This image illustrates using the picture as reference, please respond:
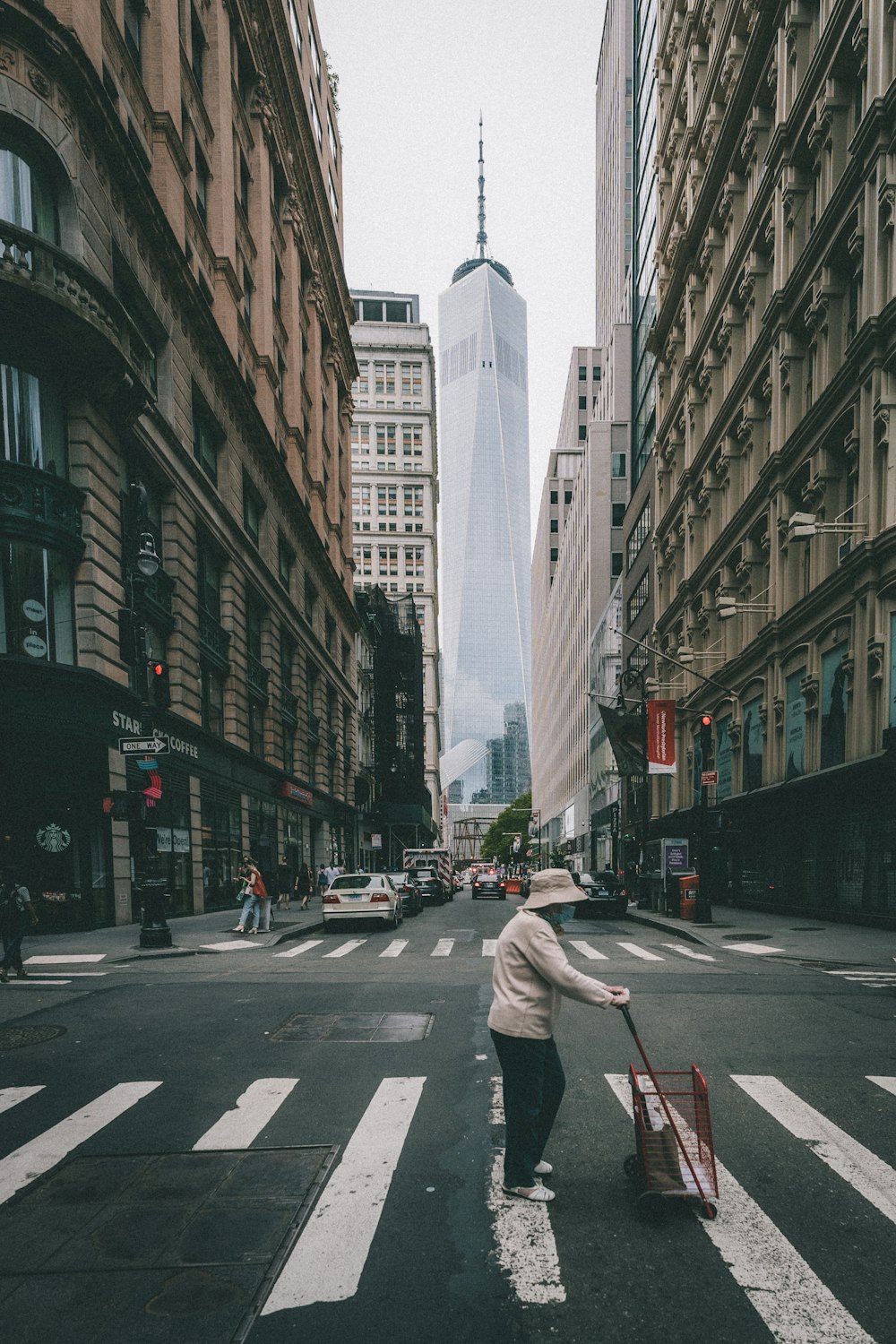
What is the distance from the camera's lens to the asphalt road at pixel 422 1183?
4078mm

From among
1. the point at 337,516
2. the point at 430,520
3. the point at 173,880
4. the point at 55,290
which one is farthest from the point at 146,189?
the point at 430,520

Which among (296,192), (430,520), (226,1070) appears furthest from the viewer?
(430,520)

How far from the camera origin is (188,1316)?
405cm

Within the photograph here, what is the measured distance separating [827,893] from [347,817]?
138ft

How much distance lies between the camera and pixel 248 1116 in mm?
7000

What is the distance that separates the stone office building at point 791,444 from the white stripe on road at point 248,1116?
15154 millimetres

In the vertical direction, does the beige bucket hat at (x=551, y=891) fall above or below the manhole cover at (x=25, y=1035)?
above

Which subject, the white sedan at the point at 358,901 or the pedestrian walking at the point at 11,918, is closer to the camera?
the pedestrian walking at the point at 11,918

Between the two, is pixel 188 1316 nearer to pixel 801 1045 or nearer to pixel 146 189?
pixel 801 1045

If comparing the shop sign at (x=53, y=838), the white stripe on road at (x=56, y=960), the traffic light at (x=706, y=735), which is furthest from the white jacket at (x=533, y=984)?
the traffic light at (x=706, y=735)

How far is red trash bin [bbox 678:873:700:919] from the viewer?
2598cm

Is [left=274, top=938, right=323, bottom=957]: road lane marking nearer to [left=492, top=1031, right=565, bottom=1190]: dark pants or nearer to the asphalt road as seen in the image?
the asphalt road

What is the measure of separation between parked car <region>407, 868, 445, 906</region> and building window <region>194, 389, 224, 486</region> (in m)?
16.9

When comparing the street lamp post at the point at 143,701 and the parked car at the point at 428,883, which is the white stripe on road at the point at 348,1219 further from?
the parked car at the point at 428,883
